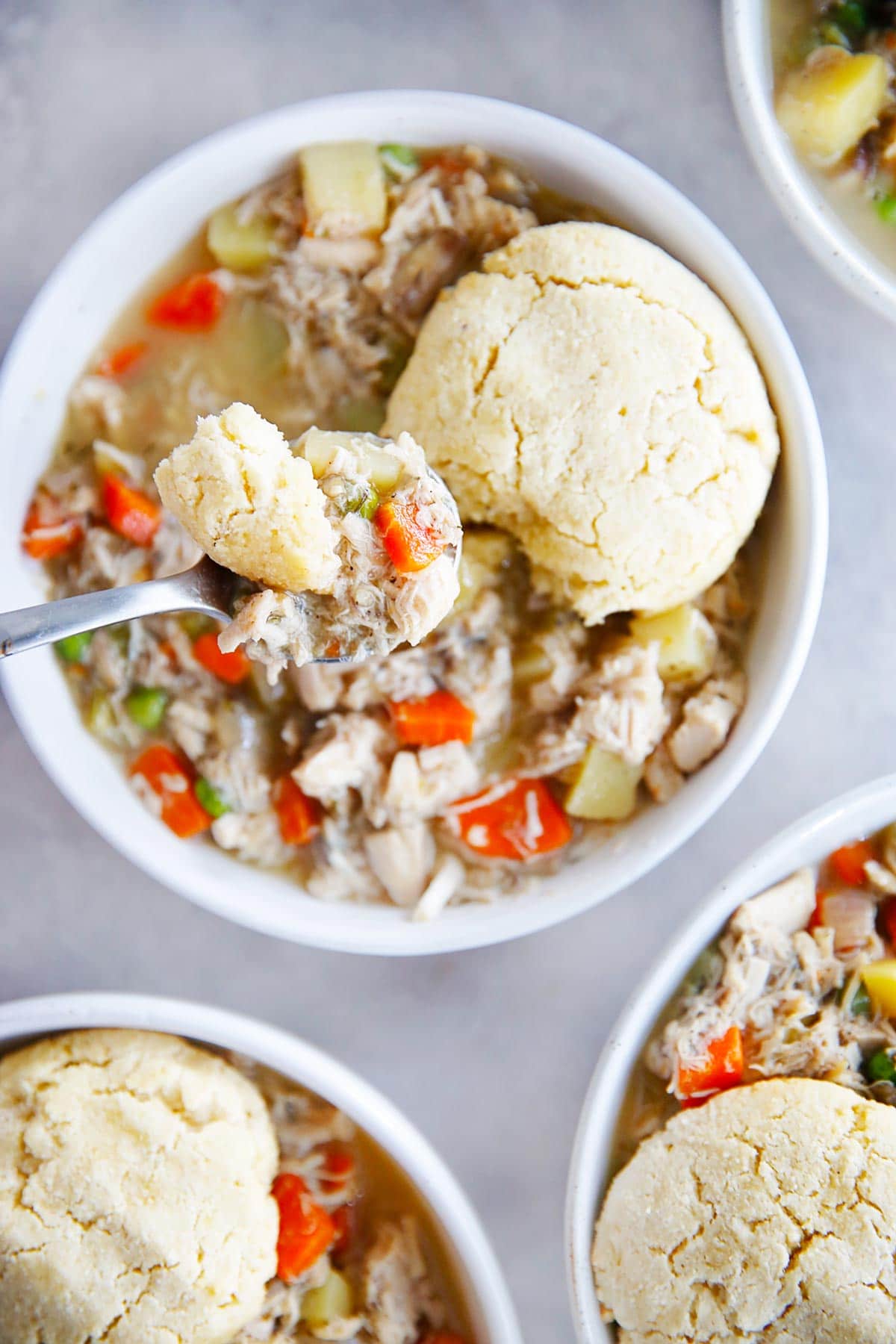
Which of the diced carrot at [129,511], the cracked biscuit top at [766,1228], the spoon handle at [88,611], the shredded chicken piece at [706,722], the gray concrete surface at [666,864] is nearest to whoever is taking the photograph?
the spoon handle at [88,611]

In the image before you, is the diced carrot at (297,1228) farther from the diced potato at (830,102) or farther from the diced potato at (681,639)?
the diced potato at (830,102)

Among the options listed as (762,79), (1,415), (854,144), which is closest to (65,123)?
(1,415)

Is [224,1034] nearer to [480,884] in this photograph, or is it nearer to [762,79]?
[480,884]

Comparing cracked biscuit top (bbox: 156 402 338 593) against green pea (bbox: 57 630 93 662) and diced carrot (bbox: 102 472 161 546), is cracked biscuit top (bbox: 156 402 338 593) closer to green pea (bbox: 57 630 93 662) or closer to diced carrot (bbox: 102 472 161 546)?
diced carrot (bbox: 102 472 161 546)

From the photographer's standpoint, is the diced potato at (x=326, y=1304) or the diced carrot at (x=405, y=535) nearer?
the diced carrot at (x=405, y=535)

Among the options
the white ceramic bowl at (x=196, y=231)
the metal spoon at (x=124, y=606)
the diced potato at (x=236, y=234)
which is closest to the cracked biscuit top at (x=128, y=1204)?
the white ceramic bowl at (x=196, y=231)

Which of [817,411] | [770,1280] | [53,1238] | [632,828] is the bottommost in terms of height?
[53,1238]
